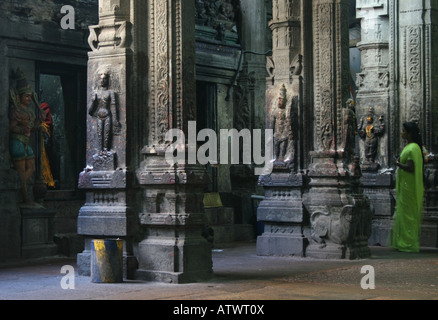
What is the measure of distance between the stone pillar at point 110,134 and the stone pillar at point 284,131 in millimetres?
3949

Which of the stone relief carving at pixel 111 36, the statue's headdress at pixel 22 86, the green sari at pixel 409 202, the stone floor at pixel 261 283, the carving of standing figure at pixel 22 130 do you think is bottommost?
the stone floor at pixel 261 283

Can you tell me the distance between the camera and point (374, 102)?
55.2ft

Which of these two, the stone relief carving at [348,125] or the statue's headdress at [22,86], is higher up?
the statue's headdress at [22,86]

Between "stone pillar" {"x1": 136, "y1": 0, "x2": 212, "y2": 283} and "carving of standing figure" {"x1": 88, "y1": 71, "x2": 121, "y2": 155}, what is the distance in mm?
443

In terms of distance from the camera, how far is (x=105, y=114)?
1045cm

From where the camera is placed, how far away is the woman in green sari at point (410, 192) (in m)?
14.8

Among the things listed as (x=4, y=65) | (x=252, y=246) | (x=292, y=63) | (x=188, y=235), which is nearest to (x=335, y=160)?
(x=292, y=63)

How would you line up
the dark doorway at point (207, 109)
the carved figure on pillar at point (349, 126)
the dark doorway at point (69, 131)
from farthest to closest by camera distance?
the dark doorway at point (207, 109), the dark doorway at point (69, 131), the carved figure on pillar at point (349, 126)

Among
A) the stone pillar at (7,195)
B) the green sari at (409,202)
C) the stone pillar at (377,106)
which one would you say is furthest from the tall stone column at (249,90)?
the stone pillar at (7,195)

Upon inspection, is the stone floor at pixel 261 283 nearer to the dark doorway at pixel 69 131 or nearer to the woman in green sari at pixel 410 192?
the woman in green sari at pixel 410 192

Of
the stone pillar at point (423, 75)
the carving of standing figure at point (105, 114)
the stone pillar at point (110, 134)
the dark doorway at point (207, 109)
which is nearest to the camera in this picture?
the stone pillar at point (110, 134)

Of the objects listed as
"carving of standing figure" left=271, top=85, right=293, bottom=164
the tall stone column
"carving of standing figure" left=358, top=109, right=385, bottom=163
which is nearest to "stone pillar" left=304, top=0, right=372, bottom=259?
"carving of standing figure" left=271, top=85, right=293, bottom=164

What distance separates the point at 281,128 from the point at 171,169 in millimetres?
4059

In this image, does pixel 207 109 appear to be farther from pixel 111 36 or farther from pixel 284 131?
pixel 111 36
